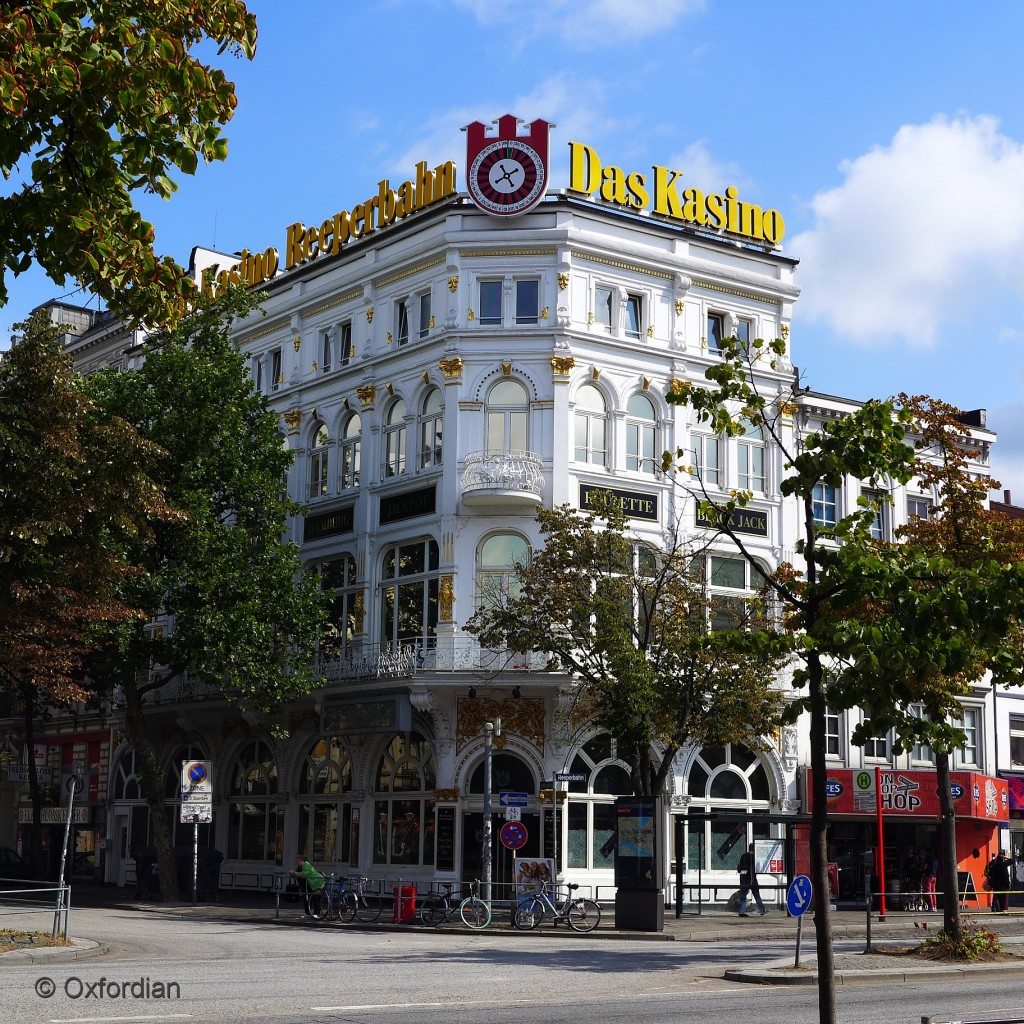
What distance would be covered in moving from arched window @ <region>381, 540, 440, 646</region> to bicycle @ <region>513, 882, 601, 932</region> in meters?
9.76

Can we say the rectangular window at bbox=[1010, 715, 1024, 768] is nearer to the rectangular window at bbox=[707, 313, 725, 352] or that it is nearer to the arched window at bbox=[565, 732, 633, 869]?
the arched window at bbox=[565, 732, 633, 869]

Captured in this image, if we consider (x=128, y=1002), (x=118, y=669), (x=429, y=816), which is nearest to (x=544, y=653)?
(x=429, y=816)

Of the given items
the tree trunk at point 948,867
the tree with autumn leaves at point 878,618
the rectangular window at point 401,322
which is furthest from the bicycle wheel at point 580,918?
the rectangular window at point 401,322

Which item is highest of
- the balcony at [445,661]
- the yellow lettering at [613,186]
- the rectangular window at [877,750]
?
the yellow lettering at [613,186]

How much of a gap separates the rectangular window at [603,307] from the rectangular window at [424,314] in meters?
4.76

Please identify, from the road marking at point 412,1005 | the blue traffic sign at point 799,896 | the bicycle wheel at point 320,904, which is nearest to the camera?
the road marking at point 412,1005

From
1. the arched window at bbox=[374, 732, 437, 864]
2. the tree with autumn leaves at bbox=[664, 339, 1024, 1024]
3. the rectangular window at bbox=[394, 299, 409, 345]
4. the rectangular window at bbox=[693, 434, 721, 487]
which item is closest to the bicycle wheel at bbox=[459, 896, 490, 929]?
the arched window at bbox=[374, 732, 437, 864]

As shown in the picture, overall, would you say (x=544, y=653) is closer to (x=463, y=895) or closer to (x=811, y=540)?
(x=463, y=895)

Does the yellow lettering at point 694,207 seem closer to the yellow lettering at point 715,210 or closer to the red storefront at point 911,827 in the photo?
the yellow lettering at point 715,210

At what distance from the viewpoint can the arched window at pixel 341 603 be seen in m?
41.8

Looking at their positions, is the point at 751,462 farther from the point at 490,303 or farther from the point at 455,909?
the point at 455,909

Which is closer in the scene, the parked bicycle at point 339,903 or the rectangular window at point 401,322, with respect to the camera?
the parked bicycle at point 339,903

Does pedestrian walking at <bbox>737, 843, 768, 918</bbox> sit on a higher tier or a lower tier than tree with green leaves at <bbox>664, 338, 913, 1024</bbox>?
lower

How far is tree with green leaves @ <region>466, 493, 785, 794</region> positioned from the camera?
106 feet
